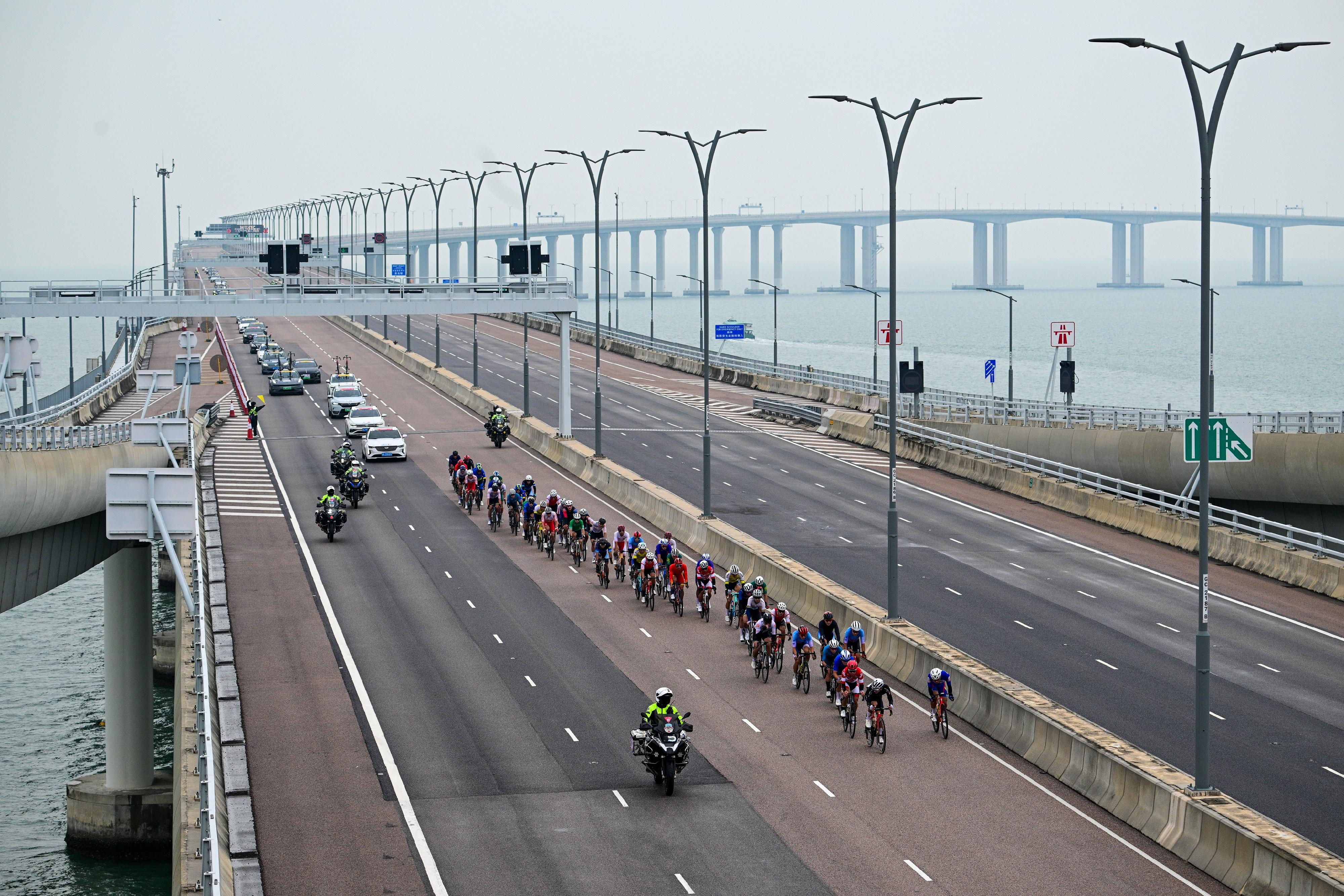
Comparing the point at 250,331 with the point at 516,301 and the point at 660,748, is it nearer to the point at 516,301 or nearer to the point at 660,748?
the point at 516,301

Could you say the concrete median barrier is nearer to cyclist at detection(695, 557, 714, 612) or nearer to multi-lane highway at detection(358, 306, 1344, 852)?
multi-lane highway at detection(358, 306, 1344, 852)

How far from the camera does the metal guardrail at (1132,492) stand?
131ft

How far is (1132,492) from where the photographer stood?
175 ft

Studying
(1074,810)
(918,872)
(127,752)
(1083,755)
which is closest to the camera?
(918,872)

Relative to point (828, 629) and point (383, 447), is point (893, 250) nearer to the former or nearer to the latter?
point (828, 629)

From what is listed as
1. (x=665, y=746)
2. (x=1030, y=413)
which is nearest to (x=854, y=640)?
(x=665, y=746)

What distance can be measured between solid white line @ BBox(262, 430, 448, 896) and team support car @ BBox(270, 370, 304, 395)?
40567 mm

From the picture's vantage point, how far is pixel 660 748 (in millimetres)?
23734

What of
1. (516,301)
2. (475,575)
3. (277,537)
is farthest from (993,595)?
(516,301)

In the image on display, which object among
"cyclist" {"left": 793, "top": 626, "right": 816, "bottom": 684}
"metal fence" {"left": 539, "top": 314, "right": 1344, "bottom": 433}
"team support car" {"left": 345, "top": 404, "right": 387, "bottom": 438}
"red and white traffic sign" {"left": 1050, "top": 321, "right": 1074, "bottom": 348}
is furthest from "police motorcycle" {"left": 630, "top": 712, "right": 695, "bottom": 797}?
"red and white traffic sign" {"left": 1050, "top": 321, "right": 1074, "bottom": 348}

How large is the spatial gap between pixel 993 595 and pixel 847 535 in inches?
320

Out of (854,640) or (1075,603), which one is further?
(1075,603)

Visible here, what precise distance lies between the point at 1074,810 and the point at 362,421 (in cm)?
4761

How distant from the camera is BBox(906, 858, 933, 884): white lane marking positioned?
66.7 ft
